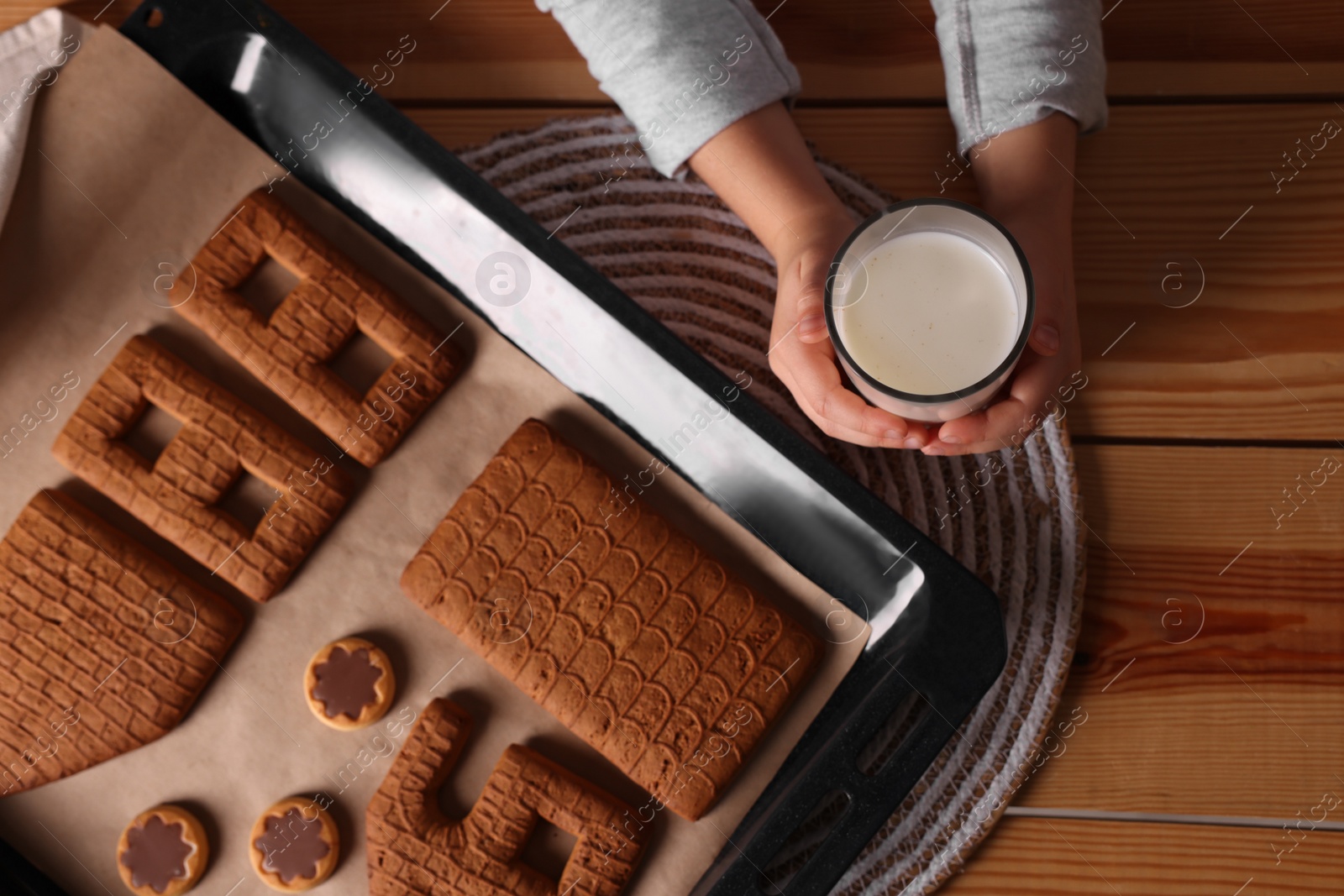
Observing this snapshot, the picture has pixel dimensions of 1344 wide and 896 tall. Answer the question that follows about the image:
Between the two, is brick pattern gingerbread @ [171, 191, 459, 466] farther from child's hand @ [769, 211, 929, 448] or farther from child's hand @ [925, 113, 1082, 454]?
child's hand @ [925, 113, 1082, 454]

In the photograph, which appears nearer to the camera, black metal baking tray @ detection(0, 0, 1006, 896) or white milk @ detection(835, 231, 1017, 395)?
white milk @ detection(835, 231, 1017, 395)

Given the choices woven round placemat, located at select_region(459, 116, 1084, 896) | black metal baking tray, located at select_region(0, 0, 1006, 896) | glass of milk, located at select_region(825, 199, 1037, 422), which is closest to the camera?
glass of milk, located at select_region(825, 199, 1037, 422)

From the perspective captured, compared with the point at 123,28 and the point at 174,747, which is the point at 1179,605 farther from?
the point at 123,28

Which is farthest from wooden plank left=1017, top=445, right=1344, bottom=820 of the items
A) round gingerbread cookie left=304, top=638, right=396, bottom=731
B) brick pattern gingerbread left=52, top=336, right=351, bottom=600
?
brick pattern gingerbread left=52, top=336, right=351, bottom=600

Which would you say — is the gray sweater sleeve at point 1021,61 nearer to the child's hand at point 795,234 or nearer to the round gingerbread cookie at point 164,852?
Answer: the child's hand at point 795,234

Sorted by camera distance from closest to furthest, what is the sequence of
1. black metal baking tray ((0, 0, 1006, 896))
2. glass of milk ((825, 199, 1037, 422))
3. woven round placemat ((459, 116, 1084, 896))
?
glass of milk ((825, 199, 1037, 422)) < black metal baking tray ((0, 0, 1006, 896)) < woven round placemat ((459, 116, 1084, 896))

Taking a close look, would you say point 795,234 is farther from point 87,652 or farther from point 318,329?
point 87,652

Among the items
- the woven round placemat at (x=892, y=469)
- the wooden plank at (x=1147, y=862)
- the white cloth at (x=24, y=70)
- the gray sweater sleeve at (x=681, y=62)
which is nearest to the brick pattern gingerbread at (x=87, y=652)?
the white cloth at (x=24, y=70)

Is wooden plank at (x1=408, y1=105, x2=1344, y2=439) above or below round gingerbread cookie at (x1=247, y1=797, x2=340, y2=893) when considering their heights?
above
